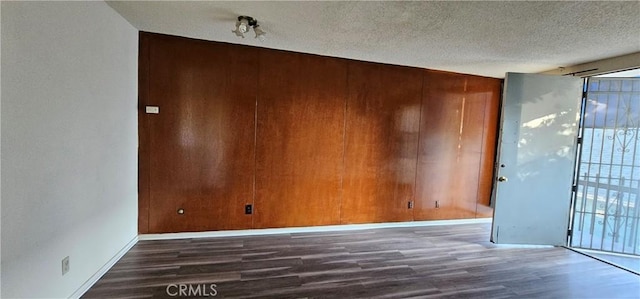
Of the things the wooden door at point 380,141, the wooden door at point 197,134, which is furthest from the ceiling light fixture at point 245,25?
the wooden door at point 380,141

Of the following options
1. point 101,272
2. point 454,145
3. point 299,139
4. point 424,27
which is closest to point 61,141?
point 101,272

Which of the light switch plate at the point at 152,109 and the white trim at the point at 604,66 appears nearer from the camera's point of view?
the white trim at the point at 604,66

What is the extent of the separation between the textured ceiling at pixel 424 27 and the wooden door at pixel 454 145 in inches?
29.8

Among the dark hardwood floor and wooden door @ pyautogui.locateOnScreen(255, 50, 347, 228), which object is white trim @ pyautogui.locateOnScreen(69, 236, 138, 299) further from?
wooden door @ pyautogui.locateOnScreen(255, 50, 347, 228)

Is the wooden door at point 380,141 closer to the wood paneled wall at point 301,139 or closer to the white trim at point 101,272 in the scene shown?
the wood paneled wall at point 301,139

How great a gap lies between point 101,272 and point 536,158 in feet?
15.5

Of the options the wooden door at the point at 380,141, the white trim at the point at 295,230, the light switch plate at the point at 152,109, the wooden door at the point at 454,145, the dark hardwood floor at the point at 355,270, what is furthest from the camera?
the wooden door at the point at 454,145

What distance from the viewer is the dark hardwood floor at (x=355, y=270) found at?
237 centimetres

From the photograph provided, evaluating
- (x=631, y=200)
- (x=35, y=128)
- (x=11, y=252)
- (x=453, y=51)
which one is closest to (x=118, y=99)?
(x=35, y=128)

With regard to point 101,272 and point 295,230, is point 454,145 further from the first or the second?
point 101,272

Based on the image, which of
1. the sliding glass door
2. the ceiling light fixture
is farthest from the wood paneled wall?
the sliding glass door

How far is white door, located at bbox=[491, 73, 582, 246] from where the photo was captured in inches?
134

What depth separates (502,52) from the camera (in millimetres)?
3141

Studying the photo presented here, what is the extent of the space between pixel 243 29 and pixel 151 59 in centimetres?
131
